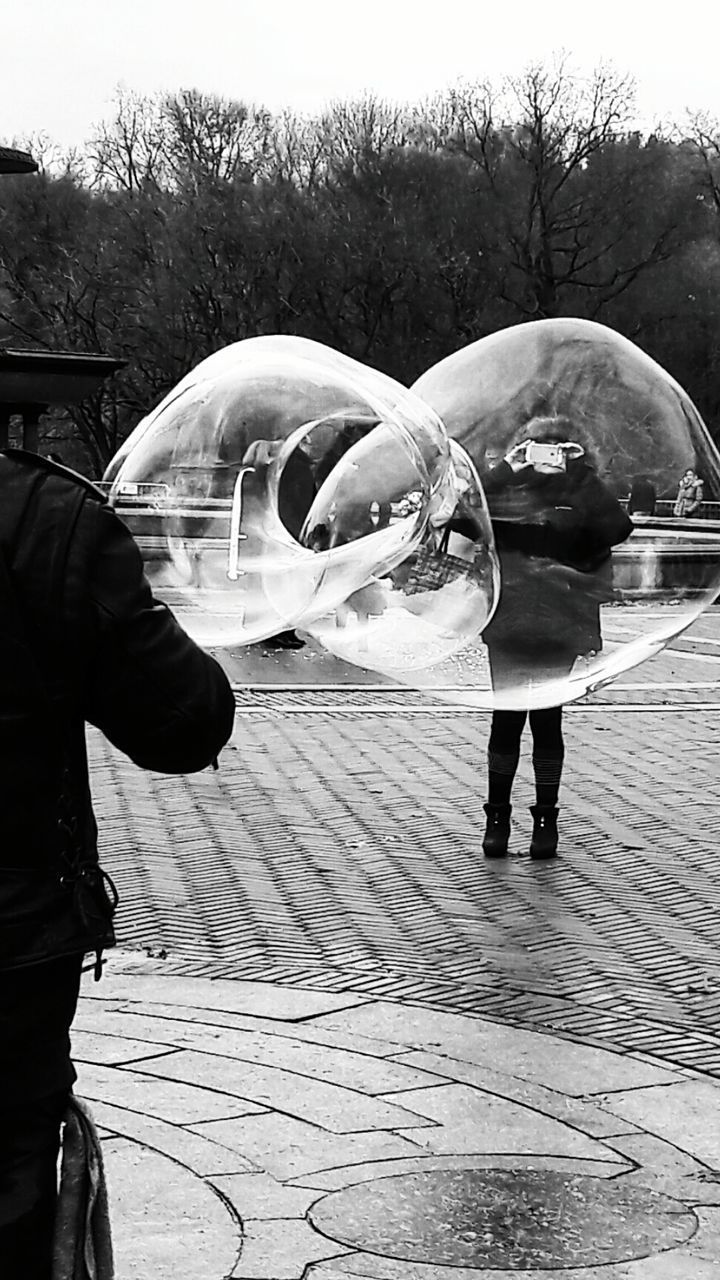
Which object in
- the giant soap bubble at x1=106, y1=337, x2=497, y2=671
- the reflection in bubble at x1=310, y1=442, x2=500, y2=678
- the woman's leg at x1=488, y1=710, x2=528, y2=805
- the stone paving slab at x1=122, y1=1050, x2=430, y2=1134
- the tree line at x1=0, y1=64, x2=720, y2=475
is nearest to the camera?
the giant soap bubble at x1=106, y1=337, x2=497, y2=671

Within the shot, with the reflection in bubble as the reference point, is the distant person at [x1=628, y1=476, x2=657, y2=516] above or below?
above

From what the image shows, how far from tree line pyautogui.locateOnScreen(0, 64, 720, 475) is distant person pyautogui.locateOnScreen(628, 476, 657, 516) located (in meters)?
43.5

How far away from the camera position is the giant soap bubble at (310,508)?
4375 millimetres

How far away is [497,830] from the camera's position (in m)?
8.11

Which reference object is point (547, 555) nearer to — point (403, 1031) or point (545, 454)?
point (545, 454)

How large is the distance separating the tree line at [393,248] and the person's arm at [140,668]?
45.8m

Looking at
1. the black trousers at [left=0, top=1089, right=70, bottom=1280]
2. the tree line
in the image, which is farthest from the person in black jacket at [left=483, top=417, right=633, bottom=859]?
the tree line

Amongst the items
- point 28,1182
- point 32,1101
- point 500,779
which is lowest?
point 500,779

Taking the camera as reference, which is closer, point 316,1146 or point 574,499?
point 316,1146

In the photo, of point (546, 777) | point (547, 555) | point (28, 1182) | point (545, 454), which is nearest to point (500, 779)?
point (546, 777)

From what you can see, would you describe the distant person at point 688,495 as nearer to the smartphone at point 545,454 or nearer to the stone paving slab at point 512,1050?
the smartphone at point 545,454

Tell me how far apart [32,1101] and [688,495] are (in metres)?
2.90

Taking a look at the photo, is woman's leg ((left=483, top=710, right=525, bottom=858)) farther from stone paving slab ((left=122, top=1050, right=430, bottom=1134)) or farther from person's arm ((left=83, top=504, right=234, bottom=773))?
person's arm ((left=83, top=504, right=234, bottom=773))

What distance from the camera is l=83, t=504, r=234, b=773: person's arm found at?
274 centimetres
